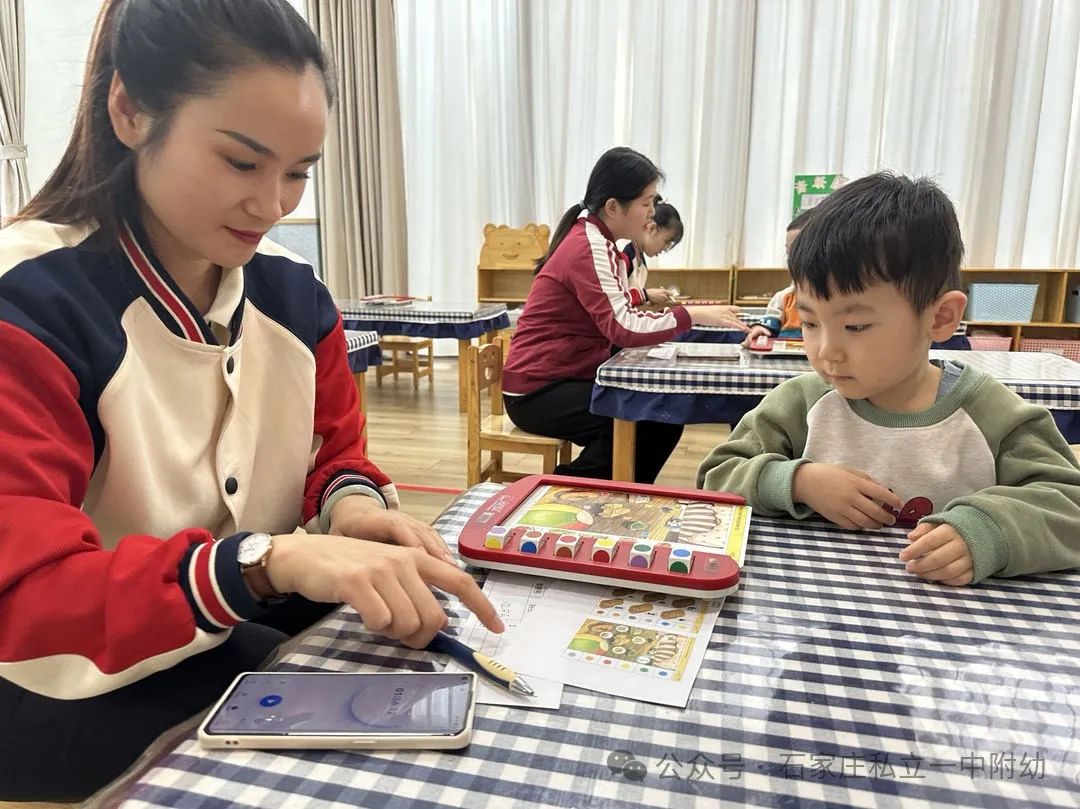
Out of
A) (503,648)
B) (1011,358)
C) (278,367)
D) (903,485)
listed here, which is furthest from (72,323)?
(1011,358)

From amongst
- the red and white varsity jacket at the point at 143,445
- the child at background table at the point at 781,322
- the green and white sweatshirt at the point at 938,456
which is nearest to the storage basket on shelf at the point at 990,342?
the child at background table at the point at 781,322

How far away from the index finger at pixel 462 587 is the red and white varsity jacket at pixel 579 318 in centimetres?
177

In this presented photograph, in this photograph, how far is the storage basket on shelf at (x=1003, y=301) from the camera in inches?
175

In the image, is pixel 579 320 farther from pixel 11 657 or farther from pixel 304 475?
pixel 11 657

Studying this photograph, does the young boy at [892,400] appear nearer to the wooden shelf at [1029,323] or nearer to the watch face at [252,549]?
the watch face at [252,549]

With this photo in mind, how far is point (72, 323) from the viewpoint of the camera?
667mm

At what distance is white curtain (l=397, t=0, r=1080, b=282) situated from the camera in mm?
4492

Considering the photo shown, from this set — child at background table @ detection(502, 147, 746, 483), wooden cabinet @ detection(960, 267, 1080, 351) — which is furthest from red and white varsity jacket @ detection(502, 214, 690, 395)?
wooden cabinet @ detection(960, 267, 1080, 351)

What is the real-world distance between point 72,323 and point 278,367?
25 centimetres

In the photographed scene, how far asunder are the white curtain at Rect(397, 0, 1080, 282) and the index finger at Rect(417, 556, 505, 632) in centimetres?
462

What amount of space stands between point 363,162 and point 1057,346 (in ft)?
15.7

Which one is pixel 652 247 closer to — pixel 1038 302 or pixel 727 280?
pixel 727 280

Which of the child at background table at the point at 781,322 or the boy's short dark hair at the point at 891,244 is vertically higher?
the boy's short dark hair at the point at 891,244

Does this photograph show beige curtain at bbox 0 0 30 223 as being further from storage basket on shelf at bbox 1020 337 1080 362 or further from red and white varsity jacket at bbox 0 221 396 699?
storage basket on shelf at bbox 1020 337 1080 362
